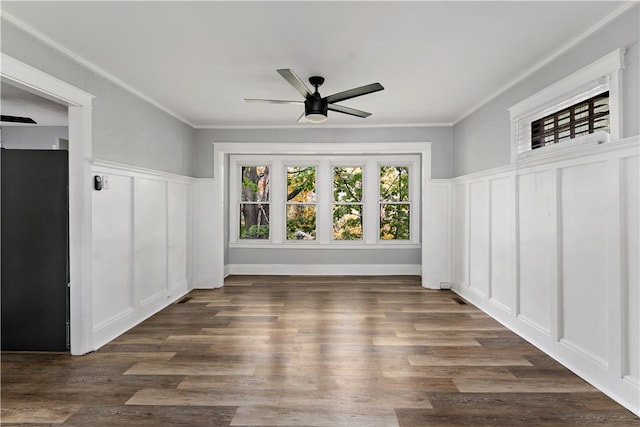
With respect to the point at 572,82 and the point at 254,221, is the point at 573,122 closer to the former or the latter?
the point at 572,82

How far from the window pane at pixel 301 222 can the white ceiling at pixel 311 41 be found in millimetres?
3007

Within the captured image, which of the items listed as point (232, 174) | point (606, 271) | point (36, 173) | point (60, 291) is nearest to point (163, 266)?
point (60, 291)

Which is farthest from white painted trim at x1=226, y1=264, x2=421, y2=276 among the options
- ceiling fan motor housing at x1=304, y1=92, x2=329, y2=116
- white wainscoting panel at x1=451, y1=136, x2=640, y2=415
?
ceiling fan motor housing at x1=304, y1=92, x2=329, y2=116

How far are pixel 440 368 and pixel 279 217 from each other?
4425 millimetres

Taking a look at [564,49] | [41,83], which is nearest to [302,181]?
[41,83]

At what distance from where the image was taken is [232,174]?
675 centimetres

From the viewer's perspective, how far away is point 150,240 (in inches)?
171

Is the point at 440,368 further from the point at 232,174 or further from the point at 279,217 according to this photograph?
the point at 232,174

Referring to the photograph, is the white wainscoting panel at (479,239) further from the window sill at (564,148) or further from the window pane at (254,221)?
the window pane at (254,221)

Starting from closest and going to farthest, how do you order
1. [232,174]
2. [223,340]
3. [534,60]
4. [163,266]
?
[534,60] < [223,340] < [163,266] < [232,174]

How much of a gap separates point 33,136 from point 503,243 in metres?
6.55

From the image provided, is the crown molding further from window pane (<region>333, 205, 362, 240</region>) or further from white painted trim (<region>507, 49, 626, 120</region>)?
white painted trim (<region>507, 49, 626, 120</region>)

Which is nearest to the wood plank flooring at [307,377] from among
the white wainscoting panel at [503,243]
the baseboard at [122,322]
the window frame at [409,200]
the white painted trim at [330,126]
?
the baseboard at [122,322]

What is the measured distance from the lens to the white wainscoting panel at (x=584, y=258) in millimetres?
2535
